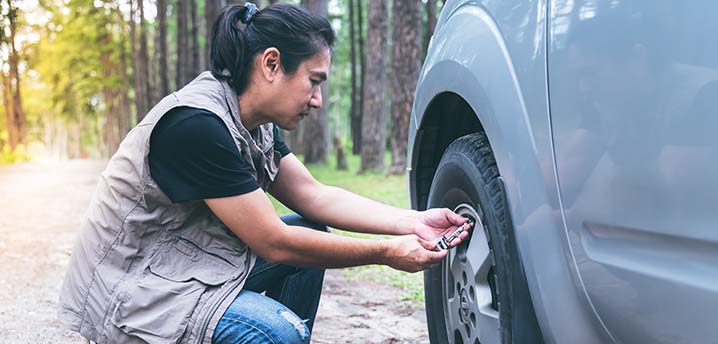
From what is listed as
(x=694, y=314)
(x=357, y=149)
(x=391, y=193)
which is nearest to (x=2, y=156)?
(x=357, y=149)

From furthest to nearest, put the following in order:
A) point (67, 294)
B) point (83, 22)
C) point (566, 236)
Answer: point (83, 22)
point (67, 294)
point (566, 236)

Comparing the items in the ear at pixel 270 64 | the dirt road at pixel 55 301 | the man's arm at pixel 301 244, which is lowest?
the dirt road at pixel 55 301

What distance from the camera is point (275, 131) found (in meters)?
3.21

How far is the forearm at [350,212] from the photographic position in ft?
10.2

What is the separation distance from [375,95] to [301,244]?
12831mm

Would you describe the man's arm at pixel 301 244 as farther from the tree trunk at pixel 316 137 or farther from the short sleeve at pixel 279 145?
the tree trunk at pixel 316 137

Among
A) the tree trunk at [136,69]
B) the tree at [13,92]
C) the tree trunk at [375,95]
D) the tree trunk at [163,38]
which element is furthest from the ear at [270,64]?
the tree at [13,92]

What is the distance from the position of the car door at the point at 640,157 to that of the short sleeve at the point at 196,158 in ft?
3.49

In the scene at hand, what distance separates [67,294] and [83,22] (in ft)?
106

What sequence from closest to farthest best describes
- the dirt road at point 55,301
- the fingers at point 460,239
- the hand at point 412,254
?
the fingers at point 460,239, the hand at point 412,254, the dirt road at point 55,301

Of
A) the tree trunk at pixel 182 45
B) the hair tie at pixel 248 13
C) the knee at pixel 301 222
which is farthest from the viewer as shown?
the tree trunk at pixel 182 45

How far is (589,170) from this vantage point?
5.94 ft

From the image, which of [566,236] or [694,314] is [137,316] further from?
[694,314]

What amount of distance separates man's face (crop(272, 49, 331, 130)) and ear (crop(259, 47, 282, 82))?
0.08 ft
